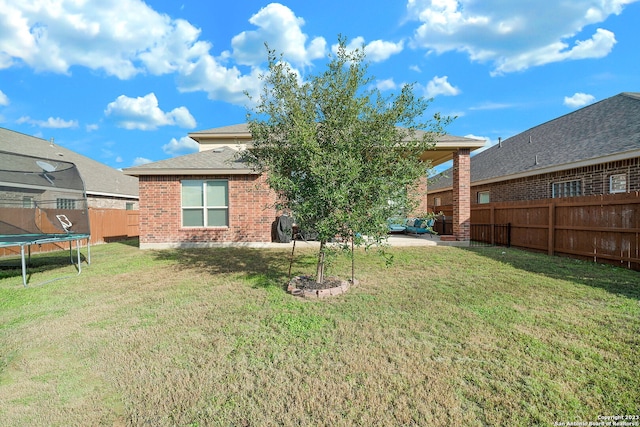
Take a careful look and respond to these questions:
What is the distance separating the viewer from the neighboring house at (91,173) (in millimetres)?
16781

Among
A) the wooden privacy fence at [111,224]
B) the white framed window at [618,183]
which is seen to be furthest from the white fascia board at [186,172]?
the white framed window at [618,183]

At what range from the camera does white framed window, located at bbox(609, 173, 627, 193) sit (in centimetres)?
965

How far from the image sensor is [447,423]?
2293mm

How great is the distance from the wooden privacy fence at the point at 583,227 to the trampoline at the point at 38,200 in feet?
43.6

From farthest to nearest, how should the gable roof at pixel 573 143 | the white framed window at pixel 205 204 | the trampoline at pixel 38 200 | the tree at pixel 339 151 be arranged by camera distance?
the white framed window at pixel 205 204, the gable roof at pixel 573 143, the trampoline at pixel 38 200, the tree at pixel 339 151

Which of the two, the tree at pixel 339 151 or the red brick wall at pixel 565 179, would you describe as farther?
the red brick wall at pixel 565 179

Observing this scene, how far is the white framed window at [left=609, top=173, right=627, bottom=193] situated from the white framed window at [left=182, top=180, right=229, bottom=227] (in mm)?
13082

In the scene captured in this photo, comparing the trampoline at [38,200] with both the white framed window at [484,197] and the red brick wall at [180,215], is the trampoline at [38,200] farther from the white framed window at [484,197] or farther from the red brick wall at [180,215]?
the white framed window at [484,197]

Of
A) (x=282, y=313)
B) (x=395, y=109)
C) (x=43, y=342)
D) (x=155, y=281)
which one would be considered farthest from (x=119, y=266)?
(x=395, y=109)

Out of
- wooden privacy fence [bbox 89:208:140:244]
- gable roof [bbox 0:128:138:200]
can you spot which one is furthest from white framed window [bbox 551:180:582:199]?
gable roof [bbox 0:128:138:200]

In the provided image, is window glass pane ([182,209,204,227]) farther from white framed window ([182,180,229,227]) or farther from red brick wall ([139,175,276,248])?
red brick wall ([139,175,276,248])

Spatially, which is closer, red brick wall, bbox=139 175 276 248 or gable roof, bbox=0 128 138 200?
red brick wall, bbox=139 175 276 248

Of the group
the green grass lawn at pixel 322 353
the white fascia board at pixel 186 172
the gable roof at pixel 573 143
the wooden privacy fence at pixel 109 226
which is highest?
the gable roof at pixel 573 143

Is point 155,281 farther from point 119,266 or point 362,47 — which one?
point 362,47
